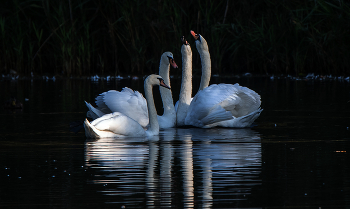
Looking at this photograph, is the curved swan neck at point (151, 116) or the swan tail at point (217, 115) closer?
the curved swan neck at point (151, 116)

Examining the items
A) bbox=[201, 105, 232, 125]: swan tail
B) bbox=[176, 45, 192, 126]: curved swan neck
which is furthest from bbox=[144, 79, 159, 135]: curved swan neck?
bbox=[176, 45, 192, 126]: curved swan neck

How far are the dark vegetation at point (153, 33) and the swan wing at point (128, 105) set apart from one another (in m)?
9.59

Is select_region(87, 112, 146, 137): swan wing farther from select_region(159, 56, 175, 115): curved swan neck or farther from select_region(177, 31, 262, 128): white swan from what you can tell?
select_region(159, 56, 175, 115): curved swan neck

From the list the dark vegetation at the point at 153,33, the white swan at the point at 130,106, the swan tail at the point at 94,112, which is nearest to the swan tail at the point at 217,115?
the white swan at the point at 130,106

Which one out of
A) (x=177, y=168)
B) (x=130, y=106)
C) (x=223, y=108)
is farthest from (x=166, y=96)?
(x=177, y=168)

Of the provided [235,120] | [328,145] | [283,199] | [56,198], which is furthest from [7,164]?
[235,120]

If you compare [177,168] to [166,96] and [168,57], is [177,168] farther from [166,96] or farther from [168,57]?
[168,57]

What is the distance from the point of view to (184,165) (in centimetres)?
610

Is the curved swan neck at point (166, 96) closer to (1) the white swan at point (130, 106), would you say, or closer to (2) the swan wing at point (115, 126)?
(1) the white swan at point (130, 106)

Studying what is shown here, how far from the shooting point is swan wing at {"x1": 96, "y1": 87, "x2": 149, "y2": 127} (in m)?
9.41

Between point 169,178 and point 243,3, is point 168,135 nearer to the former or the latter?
point 169,178

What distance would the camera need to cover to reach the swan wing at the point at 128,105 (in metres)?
9.41

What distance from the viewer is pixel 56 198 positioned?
189 inches

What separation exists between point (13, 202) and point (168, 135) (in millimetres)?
4288
